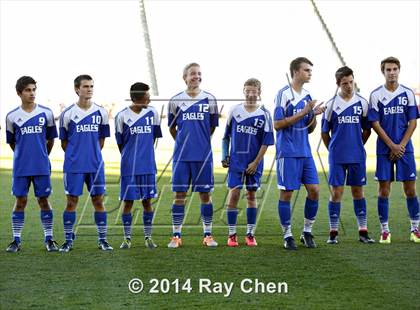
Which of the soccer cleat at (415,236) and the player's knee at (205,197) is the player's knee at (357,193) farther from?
the player's knee at (205,197)

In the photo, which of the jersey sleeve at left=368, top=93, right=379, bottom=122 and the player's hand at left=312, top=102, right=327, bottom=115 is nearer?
the player's hand at left=312, top=102, right=327, bottom=115

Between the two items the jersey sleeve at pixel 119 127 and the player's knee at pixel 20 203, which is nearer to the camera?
the player's knee at pixel 20 203

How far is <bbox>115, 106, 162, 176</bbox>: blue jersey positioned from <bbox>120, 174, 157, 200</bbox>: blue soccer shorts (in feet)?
0.17

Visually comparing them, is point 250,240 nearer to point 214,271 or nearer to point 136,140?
point 136,140

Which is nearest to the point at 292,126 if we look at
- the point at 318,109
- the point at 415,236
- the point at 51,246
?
the point at 318,109

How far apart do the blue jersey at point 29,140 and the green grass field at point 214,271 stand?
0.74 m

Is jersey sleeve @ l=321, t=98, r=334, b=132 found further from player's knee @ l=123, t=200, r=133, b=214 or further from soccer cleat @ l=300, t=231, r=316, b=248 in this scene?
player's knee @ l=123, t=200, r=133, b=214

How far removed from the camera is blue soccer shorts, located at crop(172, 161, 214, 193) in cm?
937

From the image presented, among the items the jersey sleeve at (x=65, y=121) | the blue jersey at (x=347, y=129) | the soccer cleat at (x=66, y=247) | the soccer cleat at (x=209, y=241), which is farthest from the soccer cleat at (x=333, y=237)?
the jersey sleeve at (x=65, y=121)

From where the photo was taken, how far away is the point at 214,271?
315 inches

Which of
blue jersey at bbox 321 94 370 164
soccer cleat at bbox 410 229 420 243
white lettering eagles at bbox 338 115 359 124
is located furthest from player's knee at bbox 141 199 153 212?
soccer cleat at bbox 410 229 420 243

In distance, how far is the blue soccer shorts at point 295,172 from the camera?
9.16 m

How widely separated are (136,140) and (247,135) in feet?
3.35

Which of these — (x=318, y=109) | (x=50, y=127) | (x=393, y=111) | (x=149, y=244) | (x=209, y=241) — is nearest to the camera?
(x=318, y=109)
